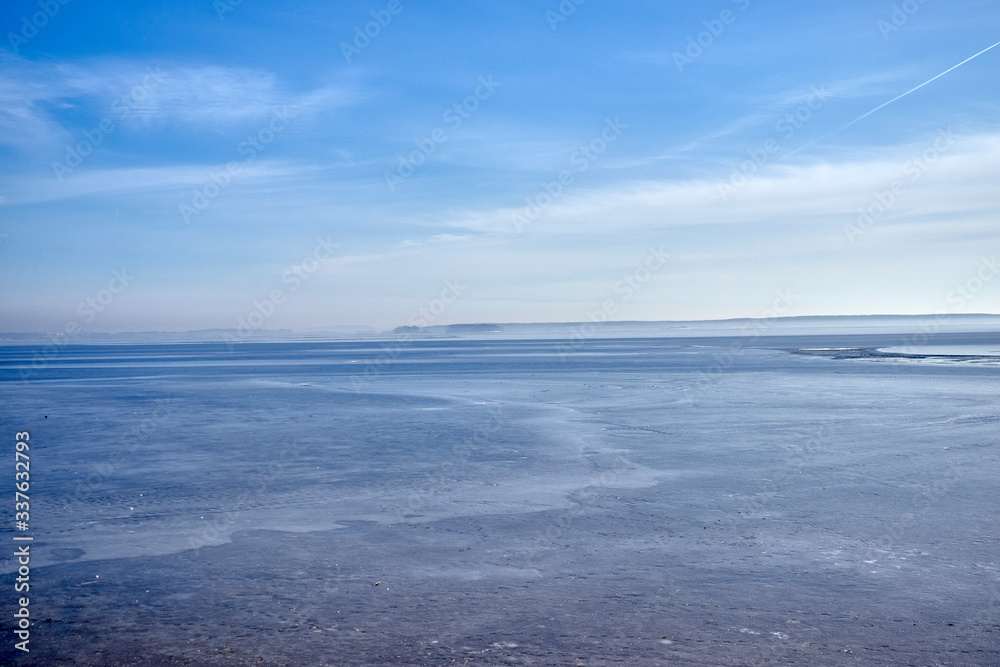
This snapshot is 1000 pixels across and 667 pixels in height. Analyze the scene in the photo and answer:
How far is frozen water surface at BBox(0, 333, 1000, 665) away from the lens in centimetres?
599

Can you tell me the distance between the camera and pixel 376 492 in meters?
11.6

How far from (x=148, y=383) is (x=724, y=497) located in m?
34.2

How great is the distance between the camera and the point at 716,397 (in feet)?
83.4

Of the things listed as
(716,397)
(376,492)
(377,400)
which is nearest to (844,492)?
(376,492)

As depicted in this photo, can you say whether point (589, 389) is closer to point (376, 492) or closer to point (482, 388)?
point (482, 388)

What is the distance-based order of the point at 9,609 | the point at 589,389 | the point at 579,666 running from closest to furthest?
the point at 579,666
the point at 9,609
the point at 589,389

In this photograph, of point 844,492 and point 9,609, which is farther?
point 844,492

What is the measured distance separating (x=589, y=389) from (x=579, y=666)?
24721mm

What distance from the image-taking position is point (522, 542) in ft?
28.7

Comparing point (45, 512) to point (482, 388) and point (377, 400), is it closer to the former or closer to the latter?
point (377, 400)

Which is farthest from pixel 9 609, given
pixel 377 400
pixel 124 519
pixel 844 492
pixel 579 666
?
pixel 377 400

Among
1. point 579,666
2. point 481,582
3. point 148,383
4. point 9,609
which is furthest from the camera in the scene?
point 148,383

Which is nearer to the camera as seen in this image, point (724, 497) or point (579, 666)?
point (579, 666)

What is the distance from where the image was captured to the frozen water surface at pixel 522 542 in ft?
19.7
